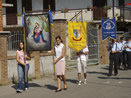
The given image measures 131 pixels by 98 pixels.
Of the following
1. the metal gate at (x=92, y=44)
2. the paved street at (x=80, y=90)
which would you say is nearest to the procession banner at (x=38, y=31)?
the paved street at (x=80, y=90)

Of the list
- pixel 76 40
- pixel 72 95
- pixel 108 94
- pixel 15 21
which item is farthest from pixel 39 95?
pixel 15 21

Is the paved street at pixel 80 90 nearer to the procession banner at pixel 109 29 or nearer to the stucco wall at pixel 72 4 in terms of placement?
the procession banner at pixel 109 29

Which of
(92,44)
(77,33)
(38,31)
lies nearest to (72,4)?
(92,44)

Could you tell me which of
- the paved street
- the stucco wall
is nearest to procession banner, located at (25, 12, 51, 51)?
the paved street

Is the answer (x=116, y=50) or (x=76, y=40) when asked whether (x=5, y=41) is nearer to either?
(x=76, y=40)

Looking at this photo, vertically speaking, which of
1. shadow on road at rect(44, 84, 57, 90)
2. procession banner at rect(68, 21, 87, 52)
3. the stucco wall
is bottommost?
shadow on road at rect(44, 84, 57, 90)

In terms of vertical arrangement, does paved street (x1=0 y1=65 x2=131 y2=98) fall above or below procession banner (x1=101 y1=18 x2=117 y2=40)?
below

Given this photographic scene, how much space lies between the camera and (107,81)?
35.2 feet

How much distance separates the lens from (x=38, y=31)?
9641 millimetres

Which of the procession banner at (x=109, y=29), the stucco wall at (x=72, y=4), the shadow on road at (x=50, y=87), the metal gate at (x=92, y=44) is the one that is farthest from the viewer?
the stucco wall at (x=72, y=4)

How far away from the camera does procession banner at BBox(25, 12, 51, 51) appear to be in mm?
9602

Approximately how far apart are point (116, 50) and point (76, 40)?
218 cm

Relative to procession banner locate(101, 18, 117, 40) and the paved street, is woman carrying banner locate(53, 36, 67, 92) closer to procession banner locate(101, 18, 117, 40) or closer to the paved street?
the paved street

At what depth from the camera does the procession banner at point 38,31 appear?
9.60 meters
